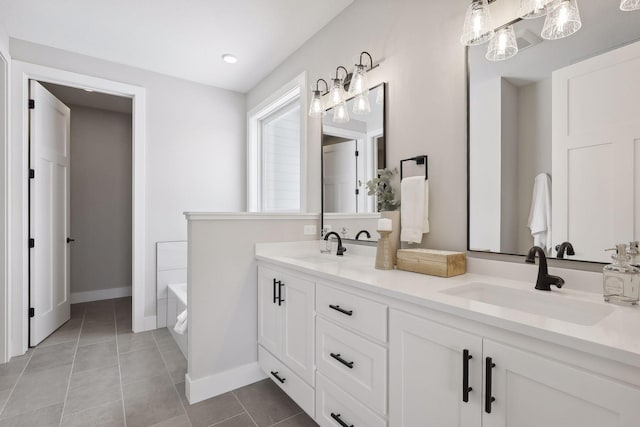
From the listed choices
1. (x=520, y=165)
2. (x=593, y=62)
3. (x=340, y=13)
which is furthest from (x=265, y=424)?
(x=340, y=13)

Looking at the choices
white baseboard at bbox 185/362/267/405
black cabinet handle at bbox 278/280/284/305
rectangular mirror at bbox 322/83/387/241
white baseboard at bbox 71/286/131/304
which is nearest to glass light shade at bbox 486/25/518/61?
rectangular mirror at bbox 322/83/387/241

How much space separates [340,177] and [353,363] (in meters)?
1.37

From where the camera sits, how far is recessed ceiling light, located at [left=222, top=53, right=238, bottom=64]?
9.63 feet

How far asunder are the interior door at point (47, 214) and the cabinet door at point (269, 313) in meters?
2.19

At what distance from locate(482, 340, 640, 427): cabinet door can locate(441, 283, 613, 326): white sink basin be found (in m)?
0.35

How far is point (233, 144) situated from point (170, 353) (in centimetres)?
235

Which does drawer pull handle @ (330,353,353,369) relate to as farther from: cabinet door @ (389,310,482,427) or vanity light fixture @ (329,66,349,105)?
vanity light fixture @ (329,66,349,105)

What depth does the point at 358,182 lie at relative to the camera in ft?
7.05

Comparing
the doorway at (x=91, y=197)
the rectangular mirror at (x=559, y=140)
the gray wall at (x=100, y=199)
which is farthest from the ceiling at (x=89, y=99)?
the rectangular mirror at (x=559, y=140)

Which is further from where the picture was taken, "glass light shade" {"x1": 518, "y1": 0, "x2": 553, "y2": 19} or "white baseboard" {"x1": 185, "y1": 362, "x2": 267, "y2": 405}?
"white baseboard" {"x1": 185, "y1": 362, "x2": 267, "y2": 405}

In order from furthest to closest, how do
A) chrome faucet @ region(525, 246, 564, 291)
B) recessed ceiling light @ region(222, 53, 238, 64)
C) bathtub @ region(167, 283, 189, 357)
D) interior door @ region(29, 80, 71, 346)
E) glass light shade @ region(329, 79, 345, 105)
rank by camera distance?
recessed ceiling light @ region(222, 53, 238, 64) < interior door @ region(29, 80, 71, 346) < bathtub @ region(167, 283, 189, 357) < glass light shade @ region(329, 79, 345, 105) < chrome faucet @ region(525, 246, 564, 291)

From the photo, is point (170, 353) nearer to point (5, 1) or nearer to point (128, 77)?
point (128, 77)

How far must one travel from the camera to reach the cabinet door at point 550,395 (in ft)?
2.19

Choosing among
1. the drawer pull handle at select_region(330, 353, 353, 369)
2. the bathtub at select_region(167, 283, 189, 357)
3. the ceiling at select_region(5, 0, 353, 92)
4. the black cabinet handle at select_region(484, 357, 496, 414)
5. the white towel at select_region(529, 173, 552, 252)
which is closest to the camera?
the black cabinet handle at select_region(484, 357, 496, 414)
